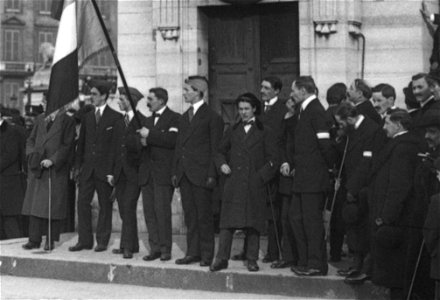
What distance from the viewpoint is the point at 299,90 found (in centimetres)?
982

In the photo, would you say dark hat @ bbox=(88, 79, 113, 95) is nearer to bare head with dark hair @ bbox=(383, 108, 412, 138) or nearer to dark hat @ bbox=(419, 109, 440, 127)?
bare head with dark hair @ bbox=(383, 108, 412, 138)

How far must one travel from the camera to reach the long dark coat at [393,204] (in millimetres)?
8242

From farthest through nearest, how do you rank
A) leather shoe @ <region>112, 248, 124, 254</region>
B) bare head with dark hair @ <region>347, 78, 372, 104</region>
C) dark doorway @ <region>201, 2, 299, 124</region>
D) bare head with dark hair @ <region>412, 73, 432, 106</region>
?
1. dark doorway @ <region>201, 2, 299, 124</region>
2. leather shoe @ <region>112, 248, 124, 254</region>
3. bare head with dark hair @ <region>347, 78, 372, 104</region>
4. bare head with dark hair @ <region>412, 73, 432, 106</region>

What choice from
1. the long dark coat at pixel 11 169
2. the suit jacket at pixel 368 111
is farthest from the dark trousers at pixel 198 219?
the long dark coat at pixel 11 169

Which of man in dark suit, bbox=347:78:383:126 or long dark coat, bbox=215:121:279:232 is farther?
man in dark suit, bbox=347:78:383:126

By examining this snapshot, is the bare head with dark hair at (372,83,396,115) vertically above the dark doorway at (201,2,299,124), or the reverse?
the dark doorway at (201,2,299,124)


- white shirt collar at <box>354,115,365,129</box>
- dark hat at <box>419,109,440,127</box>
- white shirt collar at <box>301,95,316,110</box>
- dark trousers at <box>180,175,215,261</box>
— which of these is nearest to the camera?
dark hat at <box>419,109,440,127</box>

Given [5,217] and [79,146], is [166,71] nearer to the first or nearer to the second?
[79,146]

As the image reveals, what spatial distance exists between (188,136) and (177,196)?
2731 mm

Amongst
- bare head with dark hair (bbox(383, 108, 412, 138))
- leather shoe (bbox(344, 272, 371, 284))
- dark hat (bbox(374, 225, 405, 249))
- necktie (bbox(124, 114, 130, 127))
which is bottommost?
leather shoe (bbox(344, 272, 371, 284))

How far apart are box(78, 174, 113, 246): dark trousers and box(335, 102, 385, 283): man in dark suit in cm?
353

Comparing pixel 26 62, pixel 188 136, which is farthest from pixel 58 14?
pixel 26 62

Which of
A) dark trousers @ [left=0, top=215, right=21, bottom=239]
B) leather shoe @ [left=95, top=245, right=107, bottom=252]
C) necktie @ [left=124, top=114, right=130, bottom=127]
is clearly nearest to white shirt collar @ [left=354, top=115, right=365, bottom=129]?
necktie @ [left=124, top=114, right=130, bottom=127]

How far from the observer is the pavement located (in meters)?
9.40
